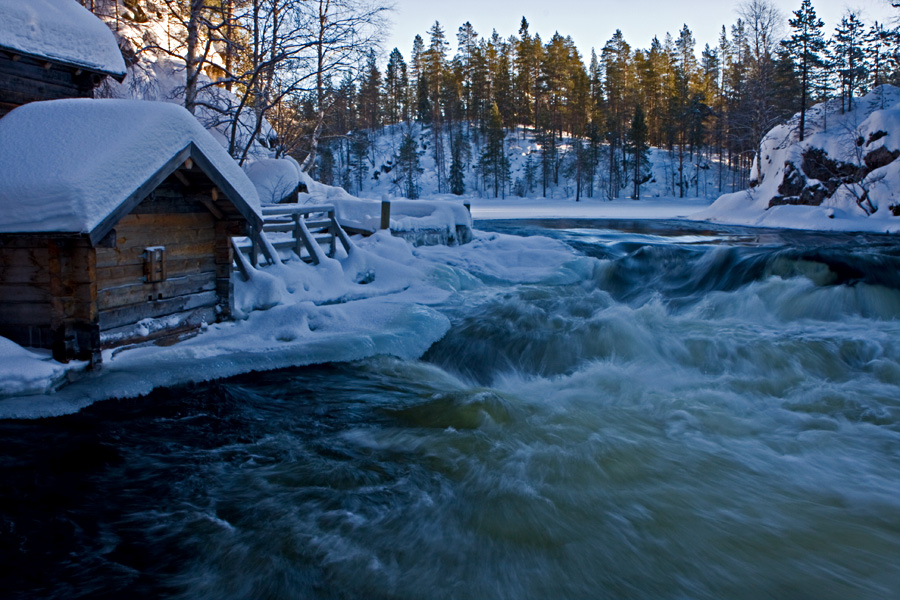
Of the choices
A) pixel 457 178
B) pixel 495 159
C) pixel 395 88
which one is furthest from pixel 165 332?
pixel 395 88

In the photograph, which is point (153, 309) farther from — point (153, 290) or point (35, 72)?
point (35, 72)

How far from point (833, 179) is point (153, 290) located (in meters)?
30.1

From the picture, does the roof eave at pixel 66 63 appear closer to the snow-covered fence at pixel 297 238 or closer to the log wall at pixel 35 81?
the log wall at pixel 35 81

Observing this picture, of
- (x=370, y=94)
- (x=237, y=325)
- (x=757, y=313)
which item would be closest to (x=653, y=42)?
(x=370, y=94)

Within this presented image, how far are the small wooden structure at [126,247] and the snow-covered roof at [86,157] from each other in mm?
15

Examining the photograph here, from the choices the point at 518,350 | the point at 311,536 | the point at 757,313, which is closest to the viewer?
the point at 311,536

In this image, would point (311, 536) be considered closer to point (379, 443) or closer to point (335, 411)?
point (379, 443)

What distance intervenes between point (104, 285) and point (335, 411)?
10.3 ft

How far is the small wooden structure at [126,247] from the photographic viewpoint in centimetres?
633

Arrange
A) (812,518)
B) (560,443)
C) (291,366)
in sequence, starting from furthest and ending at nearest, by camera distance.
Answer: (291,366)
(560,443)
(812,518)

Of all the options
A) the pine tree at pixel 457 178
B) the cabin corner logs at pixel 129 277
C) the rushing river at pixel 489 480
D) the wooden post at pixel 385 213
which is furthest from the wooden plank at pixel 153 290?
the pine tree at pixel 457 178

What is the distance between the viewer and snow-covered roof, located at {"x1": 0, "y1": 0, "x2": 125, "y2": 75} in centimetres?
895

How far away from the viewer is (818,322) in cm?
1080

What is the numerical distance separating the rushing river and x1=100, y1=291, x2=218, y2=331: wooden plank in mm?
1199
